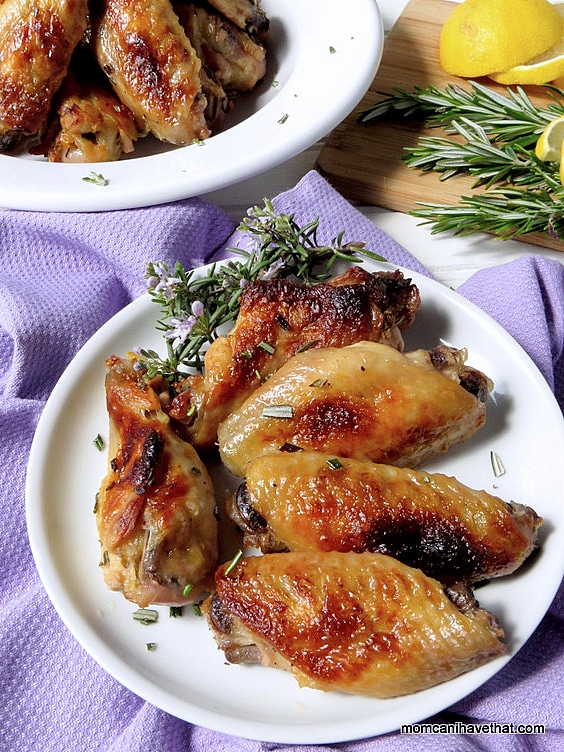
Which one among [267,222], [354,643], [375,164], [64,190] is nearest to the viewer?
[354,643]

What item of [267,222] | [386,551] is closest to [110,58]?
[267,222]

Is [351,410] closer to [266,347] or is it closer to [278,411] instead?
[278,411]

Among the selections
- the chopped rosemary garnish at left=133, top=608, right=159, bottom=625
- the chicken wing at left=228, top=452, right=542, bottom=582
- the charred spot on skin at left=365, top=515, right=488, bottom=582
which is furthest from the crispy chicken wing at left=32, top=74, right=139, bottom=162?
the charred spot on skin at left=365, top=515, right=488, bottom=582

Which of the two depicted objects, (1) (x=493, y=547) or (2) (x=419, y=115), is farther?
(2) (x=419, y=115)

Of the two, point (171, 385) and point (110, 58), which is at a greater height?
point (110, 58)

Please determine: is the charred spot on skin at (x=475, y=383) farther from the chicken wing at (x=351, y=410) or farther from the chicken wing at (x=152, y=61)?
the chicken wing at (x=152, y=61)

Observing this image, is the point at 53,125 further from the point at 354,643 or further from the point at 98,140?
the point at 354,643

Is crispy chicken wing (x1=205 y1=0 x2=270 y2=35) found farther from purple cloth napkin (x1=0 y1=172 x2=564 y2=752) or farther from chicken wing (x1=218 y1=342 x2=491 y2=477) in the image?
chicken wing (x1=218 y1=342 x2=491 y2=477)
